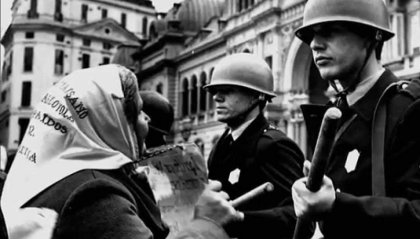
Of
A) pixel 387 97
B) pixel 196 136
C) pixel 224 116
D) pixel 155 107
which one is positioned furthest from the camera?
pixel 196 136

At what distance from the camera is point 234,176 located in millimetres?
3982

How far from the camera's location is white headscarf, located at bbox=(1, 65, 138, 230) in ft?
7.62

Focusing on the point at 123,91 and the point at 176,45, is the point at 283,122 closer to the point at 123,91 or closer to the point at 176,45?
the point at 176,45

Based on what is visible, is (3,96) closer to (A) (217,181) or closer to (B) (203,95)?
(B) (203,95)

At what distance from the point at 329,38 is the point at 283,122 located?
19952mm

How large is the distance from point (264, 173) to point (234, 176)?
0.22 metres

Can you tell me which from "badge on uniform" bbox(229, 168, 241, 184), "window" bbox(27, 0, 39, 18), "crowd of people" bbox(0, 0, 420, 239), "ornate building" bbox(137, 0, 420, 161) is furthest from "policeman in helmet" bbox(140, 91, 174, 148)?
"window" bbox(27, 0, 39, 18)

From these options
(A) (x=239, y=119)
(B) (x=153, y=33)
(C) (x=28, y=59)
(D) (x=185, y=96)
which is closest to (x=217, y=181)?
(A) (x=239, y=119)

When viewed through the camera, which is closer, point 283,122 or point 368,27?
point 368,27

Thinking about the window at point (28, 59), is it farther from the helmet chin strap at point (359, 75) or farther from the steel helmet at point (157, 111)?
the helmet chin strap at point (359, 75)

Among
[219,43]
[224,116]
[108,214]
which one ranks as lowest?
[108,214]

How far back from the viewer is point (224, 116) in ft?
14.2

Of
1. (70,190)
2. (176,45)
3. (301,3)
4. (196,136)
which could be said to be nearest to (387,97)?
(70,190)

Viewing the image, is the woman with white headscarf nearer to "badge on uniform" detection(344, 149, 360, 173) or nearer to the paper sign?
the paper sign
